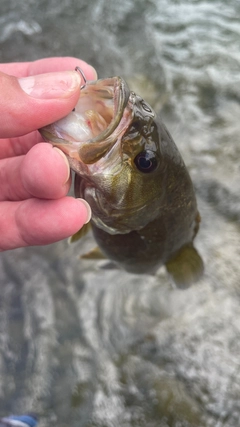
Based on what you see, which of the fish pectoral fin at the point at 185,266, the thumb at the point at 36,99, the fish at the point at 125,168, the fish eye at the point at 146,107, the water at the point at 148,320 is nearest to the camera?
the thumb at the point at 36,99

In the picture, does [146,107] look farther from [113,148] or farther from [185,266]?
[185,266]

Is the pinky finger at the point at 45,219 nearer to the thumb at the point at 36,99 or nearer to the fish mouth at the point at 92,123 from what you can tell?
the fish mouth at the point at 92,123

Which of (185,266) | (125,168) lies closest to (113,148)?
(125,168)

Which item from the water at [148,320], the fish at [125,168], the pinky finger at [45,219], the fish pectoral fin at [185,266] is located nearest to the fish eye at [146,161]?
the fish at [125,168]

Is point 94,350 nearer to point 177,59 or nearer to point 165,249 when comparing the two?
point 165,249

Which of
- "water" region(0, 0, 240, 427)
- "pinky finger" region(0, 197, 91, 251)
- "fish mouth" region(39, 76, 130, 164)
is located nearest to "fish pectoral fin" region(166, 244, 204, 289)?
"water" region(0, 0, 240, 427)

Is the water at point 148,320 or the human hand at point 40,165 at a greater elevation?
the human hand at point 40,165

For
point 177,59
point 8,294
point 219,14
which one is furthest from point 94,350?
point 219,14
